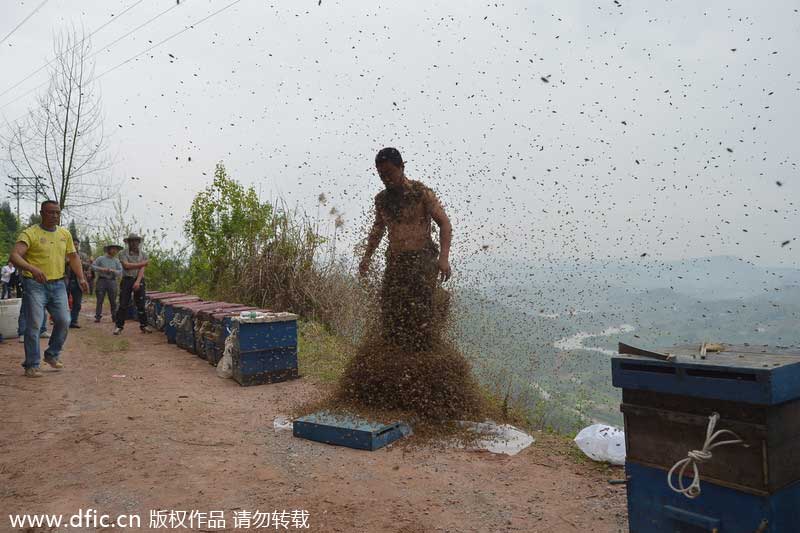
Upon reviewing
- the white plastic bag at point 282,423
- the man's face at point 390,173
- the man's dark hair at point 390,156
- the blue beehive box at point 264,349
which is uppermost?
the man's dark hair at point 390,156

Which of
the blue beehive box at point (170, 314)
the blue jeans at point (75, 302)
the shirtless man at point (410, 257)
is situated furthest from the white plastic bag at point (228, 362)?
the blue jeans at point (75, 302)

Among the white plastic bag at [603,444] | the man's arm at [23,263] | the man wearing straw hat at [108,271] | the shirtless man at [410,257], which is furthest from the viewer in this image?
the man wearing straw hat at [108,271]

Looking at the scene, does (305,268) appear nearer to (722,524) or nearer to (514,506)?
(514,506)

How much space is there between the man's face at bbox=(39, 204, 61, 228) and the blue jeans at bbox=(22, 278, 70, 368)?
2.14 ft

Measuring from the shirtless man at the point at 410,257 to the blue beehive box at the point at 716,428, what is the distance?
2.42 metres

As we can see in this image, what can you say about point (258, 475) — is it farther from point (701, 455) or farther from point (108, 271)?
point (108, 271)

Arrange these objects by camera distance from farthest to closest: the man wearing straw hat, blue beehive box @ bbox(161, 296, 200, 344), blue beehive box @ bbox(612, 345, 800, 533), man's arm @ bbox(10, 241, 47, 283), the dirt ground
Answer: the man wearing straw hat → blue beehive box @ bbox(161, 296, 200, 344) → man's arm @ bbox(10, 241, 47, 283) → the dirt ground → blue beehive box @ bbox(612, 345, 800, 533)

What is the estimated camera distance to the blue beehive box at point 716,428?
2082mm

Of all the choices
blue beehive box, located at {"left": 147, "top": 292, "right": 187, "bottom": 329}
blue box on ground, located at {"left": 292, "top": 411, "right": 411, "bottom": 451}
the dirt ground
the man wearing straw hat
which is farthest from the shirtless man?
the man wearing straw hat

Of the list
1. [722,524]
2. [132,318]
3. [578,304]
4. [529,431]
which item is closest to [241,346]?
[529,431]

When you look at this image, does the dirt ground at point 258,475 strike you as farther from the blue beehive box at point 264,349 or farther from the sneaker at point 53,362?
the sneaker at point 53,362

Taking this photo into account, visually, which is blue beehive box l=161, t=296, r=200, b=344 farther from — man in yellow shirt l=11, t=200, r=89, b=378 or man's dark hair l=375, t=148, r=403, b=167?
man's dark hair l=375, t=148, r=403, b=167

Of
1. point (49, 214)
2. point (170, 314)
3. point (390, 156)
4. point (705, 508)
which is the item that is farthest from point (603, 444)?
point (170, 314)

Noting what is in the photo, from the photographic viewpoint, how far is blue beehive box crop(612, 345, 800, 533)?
2082mm
